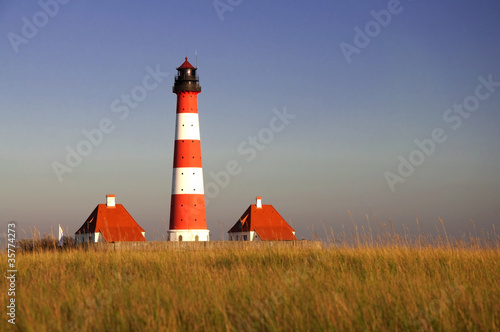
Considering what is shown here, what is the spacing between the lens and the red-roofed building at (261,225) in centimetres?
3753

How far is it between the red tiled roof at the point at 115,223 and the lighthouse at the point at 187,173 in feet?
15.7

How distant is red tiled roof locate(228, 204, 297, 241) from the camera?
3762 cm

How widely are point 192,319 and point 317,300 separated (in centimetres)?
138

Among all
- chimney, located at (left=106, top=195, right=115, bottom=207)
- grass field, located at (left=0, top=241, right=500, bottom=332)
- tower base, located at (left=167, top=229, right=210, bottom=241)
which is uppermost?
chimney, located at (left=106, top=195, right=115, bottom=207)

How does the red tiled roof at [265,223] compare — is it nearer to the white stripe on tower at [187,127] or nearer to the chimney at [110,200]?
the chimney at [110,200]

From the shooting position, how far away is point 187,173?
2986cm

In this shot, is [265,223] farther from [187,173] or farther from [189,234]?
[187,173]

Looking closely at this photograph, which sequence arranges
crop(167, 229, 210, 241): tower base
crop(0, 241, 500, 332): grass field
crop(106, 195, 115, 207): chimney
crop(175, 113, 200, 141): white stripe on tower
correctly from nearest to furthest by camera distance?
crop(0, 241, 500, 332): grass field → crop(175, 113, 200, 141): white stripe on tower → crop(167, 229, 210, 241): tower base → crop(106, 195, 115, 207): chimney

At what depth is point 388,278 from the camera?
775cm

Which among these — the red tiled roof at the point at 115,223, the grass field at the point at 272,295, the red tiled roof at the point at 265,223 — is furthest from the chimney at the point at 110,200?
the grass field at the point at 272,295

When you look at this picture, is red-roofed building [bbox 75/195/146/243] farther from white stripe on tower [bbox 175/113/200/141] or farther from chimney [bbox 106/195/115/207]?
white stripe on tower [bbox 175/113/200/141]

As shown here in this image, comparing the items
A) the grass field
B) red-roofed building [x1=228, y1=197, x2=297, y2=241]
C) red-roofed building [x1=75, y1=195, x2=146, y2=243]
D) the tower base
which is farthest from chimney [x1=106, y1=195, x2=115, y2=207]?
the grass field

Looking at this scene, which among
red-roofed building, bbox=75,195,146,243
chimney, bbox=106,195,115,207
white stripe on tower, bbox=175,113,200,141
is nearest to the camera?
white stripe on tower, bbox=175,113,200,141

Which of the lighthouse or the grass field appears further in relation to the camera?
the lighthouse
